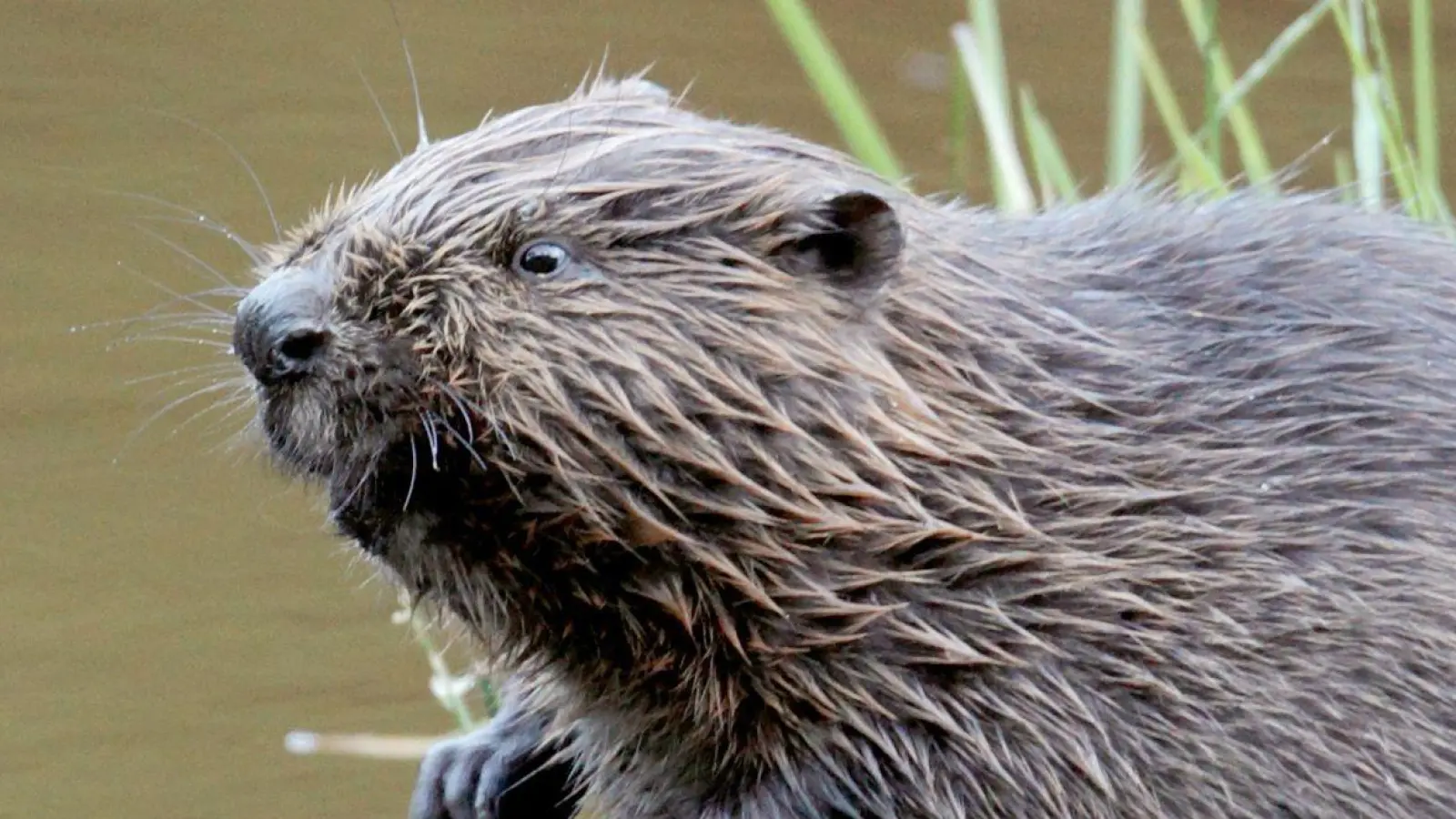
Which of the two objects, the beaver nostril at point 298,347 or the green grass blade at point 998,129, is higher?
the beaver nostril at point 298,347

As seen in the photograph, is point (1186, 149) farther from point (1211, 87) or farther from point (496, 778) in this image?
point (496, 778)

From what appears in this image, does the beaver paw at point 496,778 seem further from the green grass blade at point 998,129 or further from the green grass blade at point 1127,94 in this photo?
the green grass blade at point 1127,94

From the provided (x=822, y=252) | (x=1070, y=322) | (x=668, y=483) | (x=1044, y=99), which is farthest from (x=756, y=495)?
(x=1044, y=99)

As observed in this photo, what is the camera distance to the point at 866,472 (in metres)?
2.19

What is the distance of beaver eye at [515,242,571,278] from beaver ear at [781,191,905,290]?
21cm

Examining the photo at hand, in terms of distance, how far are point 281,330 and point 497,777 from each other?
74 cm

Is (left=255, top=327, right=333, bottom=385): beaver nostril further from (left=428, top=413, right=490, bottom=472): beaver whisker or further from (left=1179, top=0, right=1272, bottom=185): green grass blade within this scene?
(left=1179, top=0, right=1272, bottom=185): green grass blade

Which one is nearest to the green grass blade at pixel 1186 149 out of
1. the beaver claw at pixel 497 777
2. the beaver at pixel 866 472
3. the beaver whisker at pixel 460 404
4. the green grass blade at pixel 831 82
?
the green grass blade at pixel 831 82

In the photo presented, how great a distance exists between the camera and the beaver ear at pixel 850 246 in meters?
2.20

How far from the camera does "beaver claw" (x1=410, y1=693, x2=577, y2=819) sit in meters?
2.65

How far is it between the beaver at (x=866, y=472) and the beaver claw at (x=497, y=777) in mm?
246

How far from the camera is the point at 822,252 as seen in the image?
2.23 metres

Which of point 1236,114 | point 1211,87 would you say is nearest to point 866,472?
point 1211,87

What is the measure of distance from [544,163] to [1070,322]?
56cm
